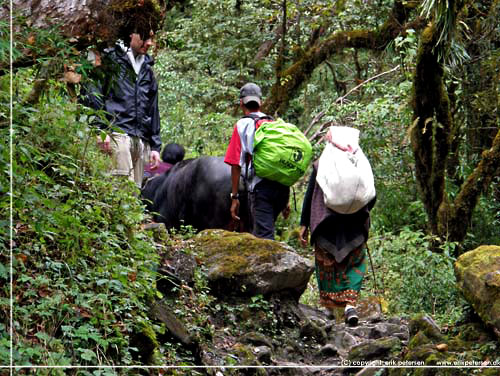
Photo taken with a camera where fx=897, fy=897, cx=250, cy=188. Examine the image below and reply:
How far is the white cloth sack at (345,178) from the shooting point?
6.76 m

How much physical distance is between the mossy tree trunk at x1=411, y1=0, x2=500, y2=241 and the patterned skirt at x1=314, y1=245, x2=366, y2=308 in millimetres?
2961

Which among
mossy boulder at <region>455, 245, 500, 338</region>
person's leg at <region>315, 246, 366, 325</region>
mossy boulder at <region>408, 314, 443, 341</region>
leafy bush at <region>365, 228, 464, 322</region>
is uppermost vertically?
mossy boulder at <region>455, 245, 500, 338</region>

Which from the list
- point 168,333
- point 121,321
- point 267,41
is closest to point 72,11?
point 121,321

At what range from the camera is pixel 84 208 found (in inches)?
193

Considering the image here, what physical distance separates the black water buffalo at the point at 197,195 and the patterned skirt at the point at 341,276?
127 centimetres

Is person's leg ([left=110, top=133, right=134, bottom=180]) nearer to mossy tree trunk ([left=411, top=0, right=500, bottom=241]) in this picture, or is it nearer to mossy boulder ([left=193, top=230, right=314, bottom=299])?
mossy boulder ([left=193, top=230, right=314, bottom=299])

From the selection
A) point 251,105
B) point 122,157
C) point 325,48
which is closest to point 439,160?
point 251,105

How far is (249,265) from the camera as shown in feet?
22.0

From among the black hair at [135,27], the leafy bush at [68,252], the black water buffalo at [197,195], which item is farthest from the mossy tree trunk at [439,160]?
the black hair at [135,27]

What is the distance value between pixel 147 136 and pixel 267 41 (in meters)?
8.46

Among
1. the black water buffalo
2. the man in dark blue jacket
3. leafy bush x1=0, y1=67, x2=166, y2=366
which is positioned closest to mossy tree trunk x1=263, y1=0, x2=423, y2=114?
the black water buffalo

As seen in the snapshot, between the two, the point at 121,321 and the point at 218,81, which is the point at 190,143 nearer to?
the point at 218,81

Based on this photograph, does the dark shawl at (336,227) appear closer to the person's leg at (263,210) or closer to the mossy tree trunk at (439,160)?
the person's leg at (263,210)

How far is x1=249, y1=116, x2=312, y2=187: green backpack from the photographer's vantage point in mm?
7199
